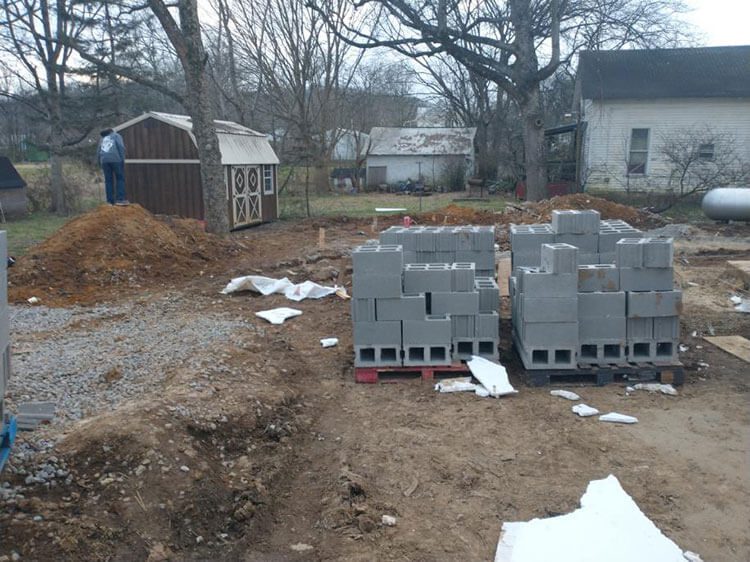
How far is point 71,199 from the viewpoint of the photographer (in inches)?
1068

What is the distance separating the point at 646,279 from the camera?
755 centimetres

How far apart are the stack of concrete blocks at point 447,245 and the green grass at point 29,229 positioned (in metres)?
10.7

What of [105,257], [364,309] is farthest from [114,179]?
[364,309]

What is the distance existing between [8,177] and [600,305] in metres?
23.8

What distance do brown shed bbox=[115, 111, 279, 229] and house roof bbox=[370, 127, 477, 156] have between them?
2292 centimetres

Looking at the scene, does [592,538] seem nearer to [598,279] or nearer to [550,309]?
[550,309]

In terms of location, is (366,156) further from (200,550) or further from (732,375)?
(200,550)

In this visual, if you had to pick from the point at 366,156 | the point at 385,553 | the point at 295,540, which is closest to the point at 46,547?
the point at 295,540

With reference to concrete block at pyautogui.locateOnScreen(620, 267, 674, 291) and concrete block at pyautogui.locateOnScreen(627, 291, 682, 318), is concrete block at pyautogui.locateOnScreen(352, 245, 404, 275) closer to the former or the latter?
concrete block at pyautogui.locateOnScreen(620, 267, 674, 291)

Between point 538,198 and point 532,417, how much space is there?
21.2 m

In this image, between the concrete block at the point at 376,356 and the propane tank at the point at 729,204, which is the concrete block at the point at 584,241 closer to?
the concrete block at the point at 376,356

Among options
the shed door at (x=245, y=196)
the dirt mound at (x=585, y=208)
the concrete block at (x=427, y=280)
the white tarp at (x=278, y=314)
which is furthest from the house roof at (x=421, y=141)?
the concrete block at (x=427, y=280)

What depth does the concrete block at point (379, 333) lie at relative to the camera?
25.2 feet

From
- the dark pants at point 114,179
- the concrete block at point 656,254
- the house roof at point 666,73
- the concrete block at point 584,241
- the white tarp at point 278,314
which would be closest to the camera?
the concrete block at point 656,254
